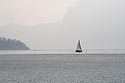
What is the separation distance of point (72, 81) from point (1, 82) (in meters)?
13.0

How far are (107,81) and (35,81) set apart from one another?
13.3 meters

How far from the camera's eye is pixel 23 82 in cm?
7106

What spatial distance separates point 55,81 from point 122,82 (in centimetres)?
1224

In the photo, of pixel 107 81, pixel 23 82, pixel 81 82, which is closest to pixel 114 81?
pixel 107 81

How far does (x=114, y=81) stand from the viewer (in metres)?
71.9

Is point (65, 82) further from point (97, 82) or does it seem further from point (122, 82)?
point (122, 82)

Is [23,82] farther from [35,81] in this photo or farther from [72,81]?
[72,81]

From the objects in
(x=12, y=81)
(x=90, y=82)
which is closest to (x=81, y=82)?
(x=90, y=82)

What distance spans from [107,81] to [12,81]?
57.7 feet

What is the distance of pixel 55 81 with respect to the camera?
7231 cm

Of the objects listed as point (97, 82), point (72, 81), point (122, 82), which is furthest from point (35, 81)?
point (122, 82)

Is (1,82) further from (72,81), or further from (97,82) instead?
(97,82)

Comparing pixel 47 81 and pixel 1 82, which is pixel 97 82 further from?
pixel 1 82

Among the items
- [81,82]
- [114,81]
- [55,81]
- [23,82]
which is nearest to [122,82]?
[114,81]
